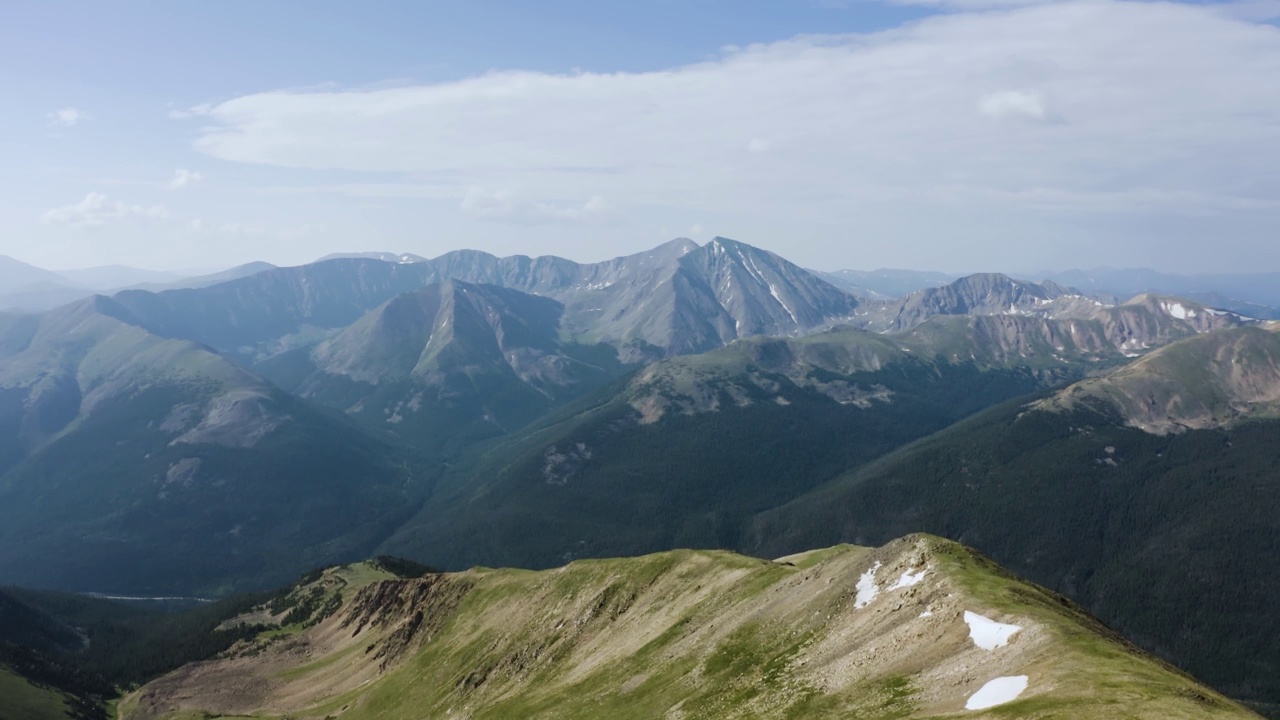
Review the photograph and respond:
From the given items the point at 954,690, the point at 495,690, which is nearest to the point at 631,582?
the point at 495,690

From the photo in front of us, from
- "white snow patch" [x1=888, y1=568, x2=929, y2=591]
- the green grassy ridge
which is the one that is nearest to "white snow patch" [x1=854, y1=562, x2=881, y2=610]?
"white snow patch" [x1=888, y1=568, x2=929, y2=591]

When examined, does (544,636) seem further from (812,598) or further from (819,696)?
(819,696)

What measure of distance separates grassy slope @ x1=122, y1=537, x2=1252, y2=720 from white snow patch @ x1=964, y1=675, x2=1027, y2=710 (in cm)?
98

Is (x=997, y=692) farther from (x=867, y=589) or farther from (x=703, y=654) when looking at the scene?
(x=703, y=654)

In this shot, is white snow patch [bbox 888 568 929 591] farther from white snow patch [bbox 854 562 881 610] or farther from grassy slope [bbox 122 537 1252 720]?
white snow patch [bbox 854 562 881 610]

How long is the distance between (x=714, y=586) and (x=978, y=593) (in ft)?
164

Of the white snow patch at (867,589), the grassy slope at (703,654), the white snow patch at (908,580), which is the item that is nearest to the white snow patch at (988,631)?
the grassy slope at (703,654)

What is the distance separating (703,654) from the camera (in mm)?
94625

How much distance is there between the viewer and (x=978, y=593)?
74000mm

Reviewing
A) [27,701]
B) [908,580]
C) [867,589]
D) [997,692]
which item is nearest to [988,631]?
[997,692]

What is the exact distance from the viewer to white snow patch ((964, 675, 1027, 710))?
55.2 metres

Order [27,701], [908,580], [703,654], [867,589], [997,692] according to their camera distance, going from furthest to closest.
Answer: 1. [27,701]
2. [703,654]
3. [867,589]
4. [908,580]
5. [997,692]

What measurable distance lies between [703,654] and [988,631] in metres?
38.1

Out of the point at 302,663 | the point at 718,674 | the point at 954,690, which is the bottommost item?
the point at 302,663
